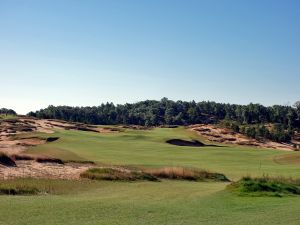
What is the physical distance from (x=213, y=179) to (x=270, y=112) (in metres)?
142

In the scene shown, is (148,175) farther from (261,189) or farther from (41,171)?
(261,189)

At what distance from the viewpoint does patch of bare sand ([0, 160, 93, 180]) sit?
2931 cm

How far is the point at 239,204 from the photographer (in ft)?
65.7

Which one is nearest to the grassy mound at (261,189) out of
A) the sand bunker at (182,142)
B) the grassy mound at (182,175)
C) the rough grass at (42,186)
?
the rough grass at (42,186)

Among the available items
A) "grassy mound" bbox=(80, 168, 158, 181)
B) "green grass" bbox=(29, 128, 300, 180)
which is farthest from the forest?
"grassy mound" bbox=(80, 168, 158, 181)

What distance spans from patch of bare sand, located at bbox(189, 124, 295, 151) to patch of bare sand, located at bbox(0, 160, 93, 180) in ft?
198

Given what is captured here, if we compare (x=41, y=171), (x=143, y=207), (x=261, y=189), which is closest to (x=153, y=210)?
(x=143, y=207)

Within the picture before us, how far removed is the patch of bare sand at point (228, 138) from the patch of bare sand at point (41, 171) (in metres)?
60.4

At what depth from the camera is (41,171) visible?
3219 centimetres

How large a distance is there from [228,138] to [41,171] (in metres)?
69.5

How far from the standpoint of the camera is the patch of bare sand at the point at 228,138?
306ft

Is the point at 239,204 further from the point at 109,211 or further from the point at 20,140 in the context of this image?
the point at 20,140

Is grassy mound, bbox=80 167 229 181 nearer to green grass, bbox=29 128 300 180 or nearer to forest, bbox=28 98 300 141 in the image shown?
green grass, bbox=29 128 300 180

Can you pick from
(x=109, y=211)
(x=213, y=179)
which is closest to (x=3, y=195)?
(x=109, y=211)
